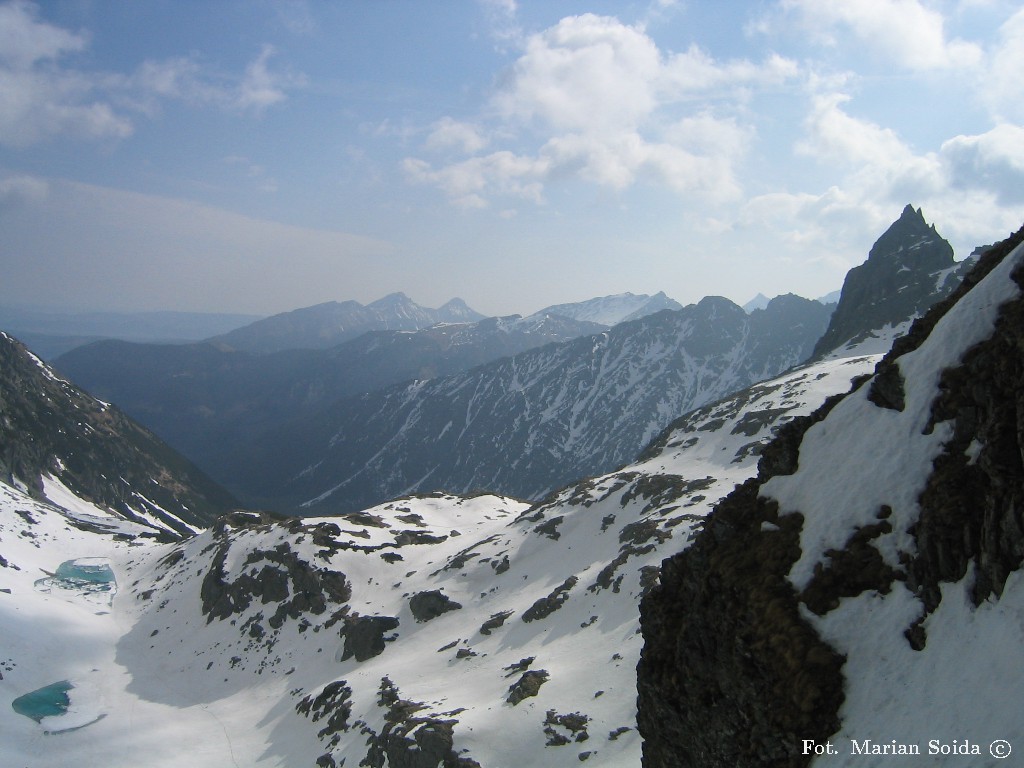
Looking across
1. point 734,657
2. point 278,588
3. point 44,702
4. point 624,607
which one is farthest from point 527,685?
point 44,702

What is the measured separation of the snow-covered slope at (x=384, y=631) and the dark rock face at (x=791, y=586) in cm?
1213

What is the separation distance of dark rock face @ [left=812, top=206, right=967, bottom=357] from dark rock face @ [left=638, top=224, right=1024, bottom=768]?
143773 millimetres

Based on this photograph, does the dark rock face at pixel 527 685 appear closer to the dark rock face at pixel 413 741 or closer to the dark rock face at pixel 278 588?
the dark rock face at pixel 413 741

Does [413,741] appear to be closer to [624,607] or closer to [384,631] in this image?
[624,607]

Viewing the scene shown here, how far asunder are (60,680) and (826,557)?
8362 centimetres

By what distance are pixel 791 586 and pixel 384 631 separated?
56.8m

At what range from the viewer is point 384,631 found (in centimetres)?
6681

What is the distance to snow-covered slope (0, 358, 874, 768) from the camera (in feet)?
136

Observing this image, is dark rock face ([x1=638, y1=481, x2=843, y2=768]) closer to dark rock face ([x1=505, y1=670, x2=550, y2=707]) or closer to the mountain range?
the mountain range

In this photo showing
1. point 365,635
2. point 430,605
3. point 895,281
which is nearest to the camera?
point 365,635

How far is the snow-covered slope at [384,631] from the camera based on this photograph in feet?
136

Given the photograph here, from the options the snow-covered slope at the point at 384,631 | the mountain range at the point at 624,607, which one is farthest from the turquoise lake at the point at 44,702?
the snow-covered slope at the point at 384,631

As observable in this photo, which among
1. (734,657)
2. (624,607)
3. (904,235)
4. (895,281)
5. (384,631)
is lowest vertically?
(384,631)

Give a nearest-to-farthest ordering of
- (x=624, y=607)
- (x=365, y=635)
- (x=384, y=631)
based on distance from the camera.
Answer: (x=624, y=607) < (x=365, y=635) < (x=384, y=631)
